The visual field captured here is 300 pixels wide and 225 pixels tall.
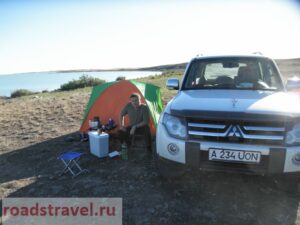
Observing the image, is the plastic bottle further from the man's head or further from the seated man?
the man's head

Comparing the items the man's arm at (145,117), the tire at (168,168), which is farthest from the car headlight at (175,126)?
the man's arm at (145,117)

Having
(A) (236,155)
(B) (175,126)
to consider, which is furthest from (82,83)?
(A) (236,155)

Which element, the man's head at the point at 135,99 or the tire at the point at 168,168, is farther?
the man's head at the point at 135,99

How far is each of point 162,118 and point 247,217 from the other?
173cm

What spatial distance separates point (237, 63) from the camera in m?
5.34

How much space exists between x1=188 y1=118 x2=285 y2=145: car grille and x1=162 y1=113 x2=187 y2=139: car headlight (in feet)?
0.29

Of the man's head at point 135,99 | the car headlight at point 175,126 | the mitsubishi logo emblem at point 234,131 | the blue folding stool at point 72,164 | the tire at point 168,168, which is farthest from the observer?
the man's head at point 135,99

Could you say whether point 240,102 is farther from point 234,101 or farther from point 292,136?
point 292,136

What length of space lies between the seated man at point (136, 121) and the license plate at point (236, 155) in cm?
269

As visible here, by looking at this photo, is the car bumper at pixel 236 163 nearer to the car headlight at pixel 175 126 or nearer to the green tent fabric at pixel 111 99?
the car headlight at pixel 175 126

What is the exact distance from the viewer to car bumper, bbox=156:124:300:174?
3.41 metres

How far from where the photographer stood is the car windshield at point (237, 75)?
4.83 meters

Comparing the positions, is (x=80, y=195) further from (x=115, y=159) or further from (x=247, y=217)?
(x=247, y=217)

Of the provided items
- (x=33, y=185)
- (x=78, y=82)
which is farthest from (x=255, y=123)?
(x=78, y=82)
